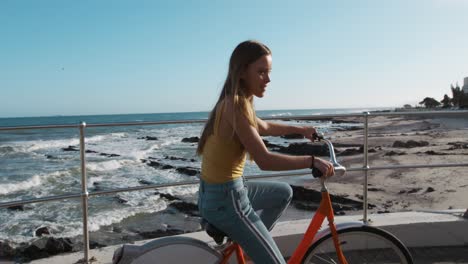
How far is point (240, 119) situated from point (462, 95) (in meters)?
70.8

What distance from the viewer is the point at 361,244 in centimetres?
238

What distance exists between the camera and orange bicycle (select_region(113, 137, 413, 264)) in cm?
214

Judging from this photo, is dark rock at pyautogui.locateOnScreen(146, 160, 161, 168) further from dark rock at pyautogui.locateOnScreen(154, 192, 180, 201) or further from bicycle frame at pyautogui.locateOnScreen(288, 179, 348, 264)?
bicycle frame at pyautogui.locateOnScreen(288, 179, 348, 264)

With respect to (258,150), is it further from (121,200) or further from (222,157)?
(121,200)

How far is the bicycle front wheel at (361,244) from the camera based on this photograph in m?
2.29

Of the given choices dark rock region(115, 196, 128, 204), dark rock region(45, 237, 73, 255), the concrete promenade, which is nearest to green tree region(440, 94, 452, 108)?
dark rock region(115, 196, 128, 204)

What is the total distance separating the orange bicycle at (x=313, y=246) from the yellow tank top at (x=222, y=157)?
26cm

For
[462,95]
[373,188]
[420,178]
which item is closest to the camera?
[373,188]

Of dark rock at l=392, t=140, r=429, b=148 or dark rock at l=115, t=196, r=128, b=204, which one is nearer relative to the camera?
dark rock at l=115, t=196, r=128, b=204

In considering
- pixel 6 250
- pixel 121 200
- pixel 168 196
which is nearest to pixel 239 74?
pixel 6 250

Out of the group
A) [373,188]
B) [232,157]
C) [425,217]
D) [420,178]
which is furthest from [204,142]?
[420,178]

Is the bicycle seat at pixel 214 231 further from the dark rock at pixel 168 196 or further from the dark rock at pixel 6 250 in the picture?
the dark rock at pixel 168 196

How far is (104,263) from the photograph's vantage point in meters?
3.35

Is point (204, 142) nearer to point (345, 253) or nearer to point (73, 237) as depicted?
point (345, 253)
